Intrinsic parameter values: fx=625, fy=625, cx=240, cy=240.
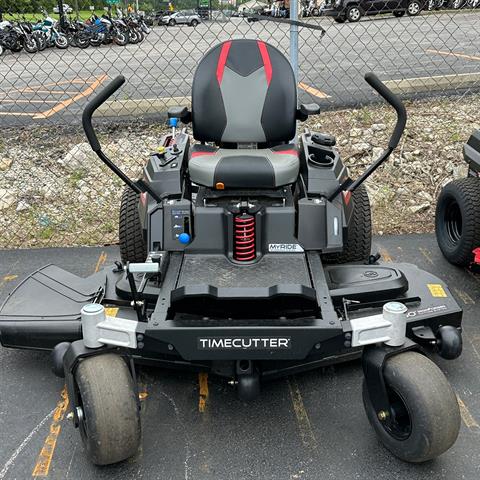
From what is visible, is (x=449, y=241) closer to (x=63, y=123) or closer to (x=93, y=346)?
(x=93, y=346)

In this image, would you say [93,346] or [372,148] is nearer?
[93,346]

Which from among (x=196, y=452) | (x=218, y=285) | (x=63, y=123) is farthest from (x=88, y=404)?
(x=63, y=123)

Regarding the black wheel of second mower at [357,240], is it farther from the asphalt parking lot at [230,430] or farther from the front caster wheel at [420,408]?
the front caster wheel at [420,408]

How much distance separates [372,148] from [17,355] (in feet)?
12.7

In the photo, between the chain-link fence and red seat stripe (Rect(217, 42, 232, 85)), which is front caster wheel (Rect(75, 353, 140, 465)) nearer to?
red seat stripe (Rect(217, 42, 232, 85))

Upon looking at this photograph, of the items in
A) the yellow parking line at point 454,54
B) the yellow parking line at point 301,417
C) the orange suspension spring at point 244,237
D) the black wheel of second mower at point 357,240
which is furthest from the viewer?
the yellow parking line at point 454,54

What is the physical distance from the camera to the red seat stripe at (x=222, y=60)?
3.72m

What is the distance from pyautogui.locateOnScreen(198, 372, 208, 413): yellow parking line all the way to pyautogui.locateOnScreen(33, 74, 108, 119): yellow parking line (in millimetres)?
5540

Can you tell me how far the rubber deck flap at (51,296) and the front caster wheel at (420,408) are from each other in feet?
5.30

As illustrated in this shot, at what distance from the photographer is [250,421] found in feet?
9.66

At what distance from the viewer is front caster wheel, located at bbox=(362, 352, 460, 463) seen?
240cm

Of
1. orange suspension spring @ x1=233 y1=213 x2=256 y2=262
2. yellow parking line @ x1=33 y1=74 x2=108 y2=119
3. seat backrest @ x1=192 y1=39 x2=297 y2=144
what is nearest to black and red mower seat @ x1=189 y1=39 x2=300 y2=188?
seat backrest @ x1=192 y1=39 x2=297 y2=144

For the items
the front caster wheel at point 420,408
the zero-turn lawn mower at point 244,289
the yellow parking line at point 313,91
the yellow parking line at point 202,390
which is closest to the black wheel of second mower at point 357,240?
the zero-turn lawn mower at point 244,289

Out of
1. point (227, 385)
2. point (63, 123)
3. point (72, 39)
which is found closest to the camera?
point (227, 385)
